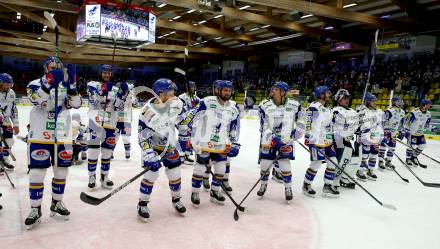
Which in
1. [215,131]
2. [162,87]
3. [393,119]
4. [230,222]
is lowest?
[230,222]

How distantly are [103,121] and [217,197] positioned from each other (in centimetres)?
180

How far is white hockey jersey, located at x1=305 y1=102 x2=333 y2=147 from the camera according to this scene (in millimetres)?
4281

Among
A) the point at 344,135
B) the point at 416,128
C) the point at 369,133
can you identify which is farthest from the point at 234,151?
the point at 416,128

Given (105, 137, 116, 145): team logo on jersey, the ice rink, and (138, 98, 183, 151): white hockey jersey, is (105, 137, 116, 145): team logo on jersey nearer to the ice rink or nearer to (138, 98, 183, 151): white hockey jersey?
the ice rink

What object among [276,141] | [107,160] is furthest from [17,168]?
[276,141]

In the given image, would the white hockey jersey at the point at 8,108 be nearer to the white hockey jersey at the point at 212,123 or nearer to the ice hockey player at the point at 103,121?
the ice hockey player at the point at 103,121

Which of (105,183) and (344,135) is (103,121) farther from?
(344,135)

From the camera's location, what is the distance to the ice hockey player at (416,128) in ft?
23.0

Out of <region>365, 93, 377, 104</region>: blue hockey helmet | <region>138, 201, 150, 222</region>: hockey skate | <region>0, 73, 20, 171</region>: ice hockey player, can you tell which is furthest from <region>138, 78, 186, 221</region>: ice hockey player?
<region>365, 93, 377, 104</region>: blue hockey helmet

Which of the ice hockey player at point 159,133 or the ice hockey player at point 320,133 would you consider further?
the ice hockey player at point 320,133

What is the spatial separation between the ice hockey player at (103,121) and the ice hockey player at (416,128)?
611 cm

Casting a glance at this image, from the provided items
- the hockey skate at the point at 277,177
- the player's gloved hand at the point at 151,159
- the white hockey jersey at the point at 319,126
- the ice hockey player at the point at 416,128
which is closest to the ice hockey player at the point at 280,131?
the white hockey jersey at the point at 319,126

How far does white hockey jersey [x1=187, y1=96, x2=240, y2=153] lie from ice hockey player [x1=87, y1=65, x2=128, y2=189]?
4.04 ft

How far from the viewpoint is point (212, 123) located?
3.74m
